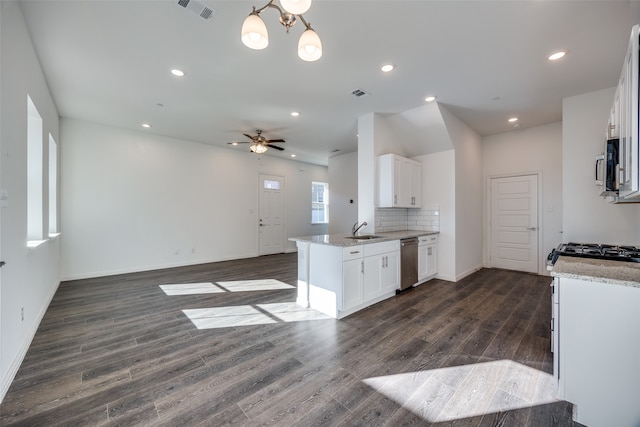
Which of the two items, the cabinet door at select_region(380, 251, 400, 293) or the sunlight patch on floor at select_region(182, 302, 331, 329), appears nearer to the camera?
the sunlight patch on floor at select_region(182, 302, 331, 329)

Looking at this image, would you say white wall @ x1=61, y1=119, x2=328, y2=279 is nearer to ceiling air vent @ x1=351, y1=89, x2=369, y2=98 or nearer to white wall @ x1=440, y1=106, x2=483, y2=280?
ceiling air vent @ x1=351, y1=89, x2=369, y2=98

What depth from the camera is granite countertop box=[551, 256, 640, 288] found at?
1.48 m

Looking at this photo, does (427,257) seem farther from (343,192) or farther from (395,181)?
(343,192)

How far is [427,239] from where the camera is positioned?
183 inches

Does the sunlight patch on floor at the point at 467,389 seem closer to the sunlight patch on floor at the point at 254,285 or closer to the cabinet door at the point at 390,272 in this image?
the cabinet door at the point at 390,272

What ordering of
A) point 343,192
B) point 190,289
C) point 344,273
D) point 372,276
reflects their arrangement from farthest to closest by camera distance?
point 343,192 → point 190,289 → point 372,276 → point 344,273

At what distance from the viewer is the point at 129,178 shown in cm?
536

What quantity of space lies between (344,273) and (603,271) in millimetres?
2121

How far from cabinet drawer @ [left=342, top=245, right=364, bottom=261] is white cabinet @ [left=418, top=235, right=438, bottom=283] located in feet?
5.44

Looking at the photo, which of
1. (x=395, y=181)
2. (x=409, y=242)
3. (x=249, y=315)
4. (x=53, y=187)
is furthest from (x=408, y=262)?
(x=53, y=187)

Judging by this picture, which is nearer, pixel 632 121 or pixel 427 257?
pixel 632 121

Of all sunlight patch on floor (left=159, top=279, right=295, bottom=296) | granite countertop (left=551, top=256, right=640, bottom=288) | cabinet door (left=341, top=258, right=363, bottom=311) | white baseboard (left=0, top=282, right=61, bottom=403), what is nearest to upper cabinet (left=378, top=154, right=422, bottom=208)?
cabinet door (left=341, top=258, right=363, bottom=311)

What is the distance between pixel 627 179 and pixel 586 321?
0.87 meters

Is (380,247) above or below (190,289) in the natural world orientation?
above
